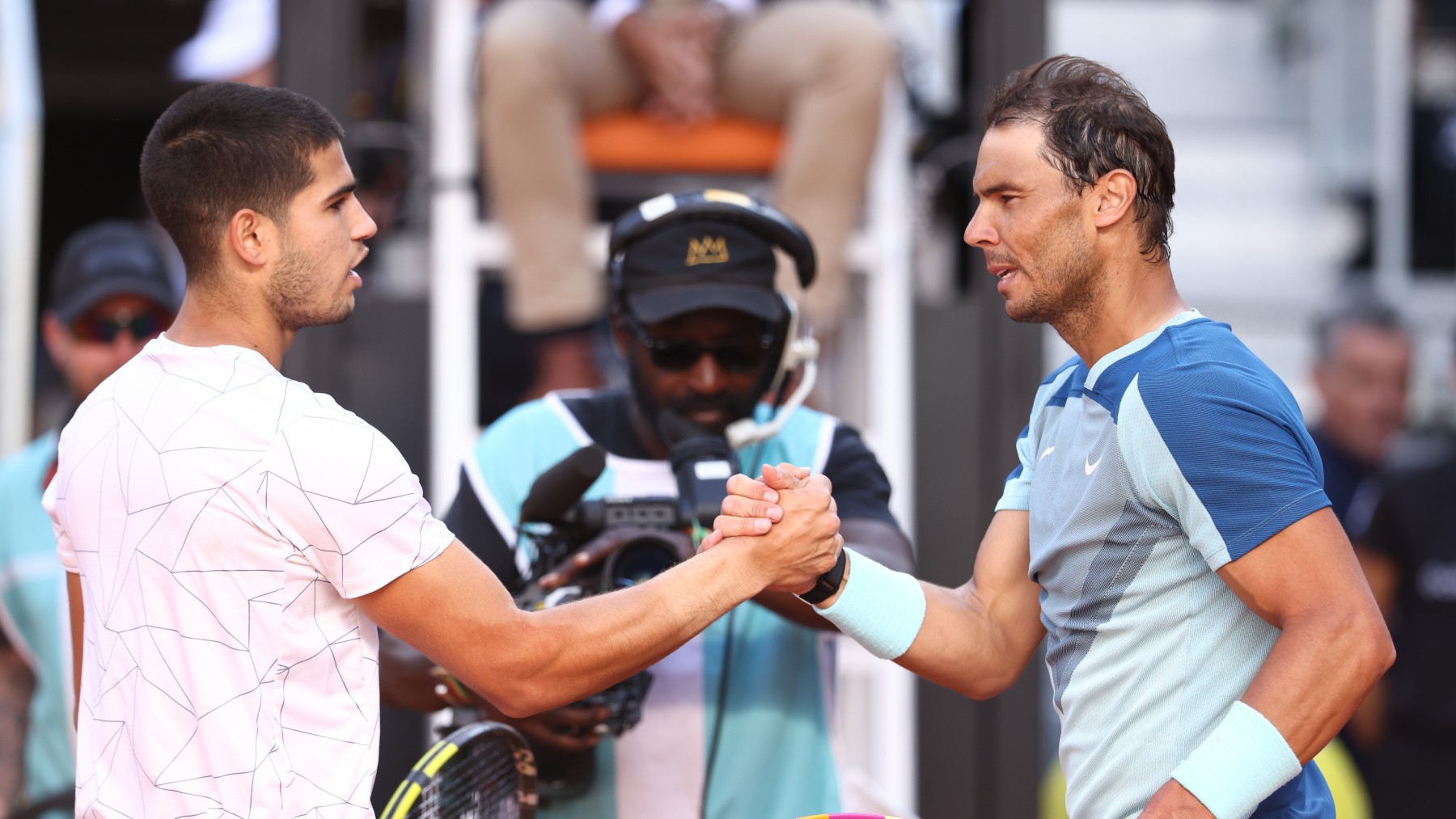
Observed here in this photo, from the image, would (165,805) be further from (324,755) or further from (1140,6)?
→ (1140,6)

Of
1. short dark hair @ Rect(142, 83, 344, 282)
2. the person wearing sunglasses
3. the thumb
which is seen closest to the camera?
short dark hair @ Rect(142, 83, 344, 282)

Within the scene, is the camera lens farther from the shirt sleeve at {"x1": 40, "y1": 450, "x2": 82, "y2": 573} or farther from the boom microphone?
the shirt sleeve at {"x1": 40, "y1": 450, "x2": 82, "y2": 573}

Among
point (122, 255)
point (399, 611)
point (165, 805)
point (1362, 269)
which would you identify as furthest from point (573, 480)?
point (1362, 269)

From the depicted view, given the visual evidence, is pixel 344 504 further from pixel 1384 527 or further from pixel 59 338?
pixel 1384 527

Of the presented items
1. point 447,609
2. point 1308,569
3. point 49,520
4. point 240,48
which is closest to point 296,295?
point 447,609

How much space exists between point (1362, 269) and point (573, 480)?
635 cm

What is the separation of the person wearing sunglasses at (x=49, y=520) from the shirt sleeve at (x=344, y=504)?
1919 millimetres

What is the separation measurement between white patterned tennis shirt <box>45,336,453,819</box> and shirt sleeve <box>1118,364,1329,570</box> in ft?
3.14

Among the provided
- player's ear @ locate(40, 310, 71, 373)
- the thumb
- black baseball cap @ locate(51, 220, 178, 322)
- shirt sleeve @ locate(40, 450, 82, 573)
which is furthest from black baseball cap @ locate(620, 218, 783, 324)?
A: player's ear @ locate(40, 310, 71, 373)

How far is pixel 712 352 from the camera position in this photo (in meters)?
2.73

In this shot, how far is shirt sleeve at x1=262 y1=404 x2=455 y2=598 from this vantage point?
1844mm

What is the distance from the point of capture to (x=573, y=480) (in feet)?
7.73

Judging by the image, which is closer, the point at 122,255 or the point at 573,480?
the point at 573,480

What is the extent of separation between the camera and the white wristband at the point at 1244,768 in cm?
184
